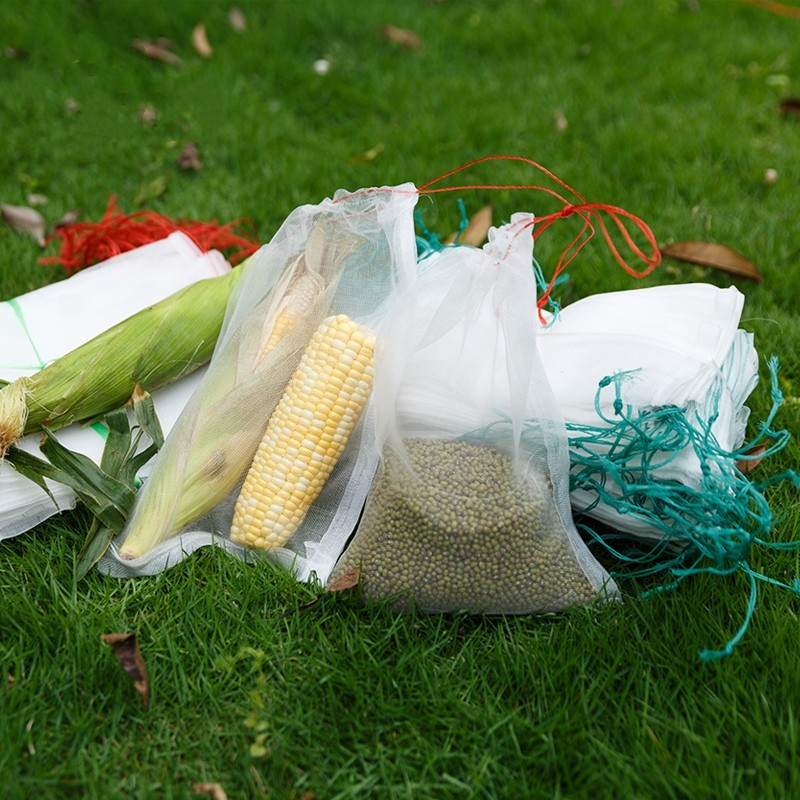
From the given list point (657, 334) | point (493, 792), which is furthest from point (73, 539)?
point (657, 334)

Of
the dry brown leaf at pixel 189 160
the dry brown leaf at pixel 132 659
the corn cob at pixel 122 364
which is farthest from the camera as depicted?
the dry brown leaf at pixel 189 160

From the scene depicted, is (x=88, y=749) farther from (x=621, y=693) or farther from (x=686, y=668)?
(x=686, y=668)

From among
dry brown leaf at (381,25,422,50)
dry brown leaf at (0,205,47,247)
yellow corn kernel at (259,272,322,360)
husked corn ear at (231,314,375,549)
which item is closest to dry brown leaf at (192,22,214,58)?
dry brown leaf at (381,25,422,50)

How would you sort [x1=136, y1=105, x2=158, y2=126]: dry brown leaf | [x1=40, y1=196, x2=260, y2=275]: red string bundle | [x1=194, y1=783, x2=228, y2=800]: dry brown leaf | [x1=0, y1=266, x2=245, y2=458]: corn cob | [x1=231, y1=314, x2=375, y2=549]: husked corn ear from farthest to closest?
[x1=136, y1=105, x2=158, y2=126]: dry brown leaf
[x1=40, y1=196, x2=260, y2=275]: red string bundle
[x1=0, y1=266, x2=245, y2=458]: corn cob
[x1=231, y1=314, x2=375, y2=549]: husked corn ear
[x1=194, y1=783, x2=228, y2=800]: dry brown leaf

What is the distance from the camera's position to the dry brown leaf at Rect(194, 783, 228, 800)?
1537mm

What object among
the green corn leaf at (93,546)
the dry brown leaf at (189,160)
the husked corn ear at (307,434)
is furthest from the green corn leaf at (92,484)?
the dry brown leaf at (189,160)

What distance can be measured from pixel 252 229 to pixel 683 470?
186 cm

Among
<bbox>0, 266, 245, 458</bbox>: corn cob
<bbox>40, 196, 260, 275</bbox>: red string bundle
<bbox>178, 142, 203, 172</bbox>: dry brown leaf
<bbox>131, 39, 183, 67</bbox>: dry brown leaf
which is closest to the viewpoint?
<bbox>0, 266, 245, 458</bbox>: corn cob

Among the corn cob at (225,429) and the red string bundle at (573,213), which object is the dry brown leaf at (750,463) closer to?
the red string bundle at (573,213)

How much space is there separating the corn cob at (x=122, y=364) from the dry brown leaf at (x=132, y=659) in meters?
0.53

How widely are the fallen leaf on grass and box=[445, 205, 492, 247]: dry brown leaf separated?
1.61 metres

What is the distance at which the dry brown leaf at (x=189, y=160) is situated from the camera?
3.45m

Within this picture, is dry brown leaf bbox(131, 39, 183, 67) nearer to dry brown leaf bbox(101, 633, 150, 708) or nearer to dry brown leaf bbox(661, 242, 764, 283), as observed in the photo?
dry brown leaf bbox(661, 242, 764, 283)

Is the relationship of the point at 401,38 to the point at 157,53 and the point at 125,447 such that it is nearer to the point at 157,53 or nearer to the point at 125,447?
the point at 157,53
